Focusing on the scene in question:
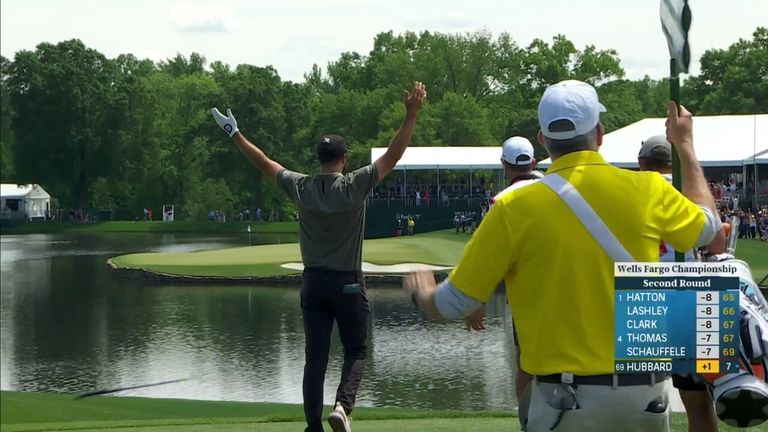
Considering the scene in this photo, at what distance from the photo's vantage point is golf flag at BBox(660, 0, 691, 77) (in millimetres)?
4207

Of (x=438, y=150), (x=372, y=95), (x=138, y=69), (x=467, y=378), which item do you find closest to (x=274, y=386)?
(x=467, y=378)

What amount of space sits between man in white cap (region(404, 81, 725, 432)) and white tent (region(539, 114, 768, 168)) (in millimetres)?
35421

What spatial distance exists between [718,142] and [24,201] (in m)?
71.1

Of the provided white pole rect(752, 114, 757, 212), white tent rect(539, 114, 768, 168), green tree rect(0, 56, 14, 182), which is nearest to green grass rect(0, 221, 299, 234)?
green tree rect(0, 56, 14, 182)

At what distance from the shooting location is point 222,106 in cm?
8731

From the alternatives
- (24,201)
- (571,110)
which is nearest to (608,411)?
(571,110)

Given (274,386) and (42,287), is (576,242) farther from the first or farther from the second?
(42,287)

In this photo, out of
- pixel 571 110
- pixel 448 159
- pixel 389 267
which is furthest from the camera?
pixel 448 159

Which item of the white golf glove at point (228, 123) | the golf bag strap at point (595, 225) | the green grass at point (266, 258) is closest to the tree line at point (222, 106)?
the green grass at point (266, 258)

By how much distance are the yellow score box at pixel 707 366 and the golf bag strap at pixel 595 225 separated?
0.45 m

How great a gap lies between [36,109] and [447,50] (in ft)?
113

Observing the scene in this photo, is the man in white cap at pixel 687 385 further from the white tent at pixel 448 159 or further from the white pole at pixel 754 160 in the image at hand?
the white tent at pixel 448 159

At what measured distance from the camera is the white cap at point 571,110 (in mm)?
3408
